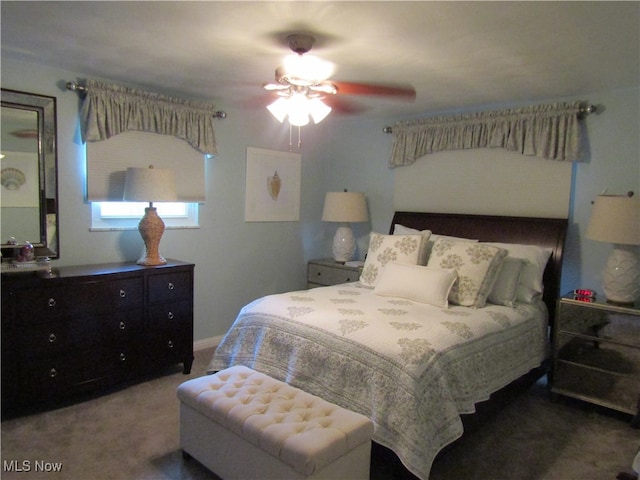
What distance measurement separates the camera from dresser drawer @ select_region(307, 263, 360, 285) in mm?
4363

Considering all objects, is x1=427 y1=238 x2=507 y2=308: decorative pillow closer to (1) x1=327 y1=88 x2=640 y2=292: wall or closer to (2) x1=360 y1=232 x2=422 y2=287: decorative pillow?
(2) x1=360 y1=232 x2=422 y2=287: decorative pillow

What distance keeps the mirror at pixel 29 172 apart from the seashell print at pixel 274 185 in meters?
1.94

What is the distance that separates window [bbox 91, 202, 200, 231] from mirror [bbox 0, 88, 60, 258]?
0.33m

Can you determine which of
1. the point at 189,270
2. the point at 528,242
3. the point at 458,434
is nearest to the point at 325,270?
the point at 189,270

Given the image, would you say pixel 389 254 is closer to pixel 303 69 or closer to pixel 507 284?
pixel 507 284

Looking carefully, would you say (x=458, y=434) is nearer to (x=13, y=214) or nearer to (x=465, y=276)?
(x=465, y=276)

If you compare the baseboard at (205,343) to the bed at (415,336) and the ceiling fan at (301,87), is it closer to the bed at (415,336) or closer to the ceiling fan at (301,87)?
the bed at (415,336)

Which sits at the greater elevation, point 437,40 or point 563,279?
point 437,40

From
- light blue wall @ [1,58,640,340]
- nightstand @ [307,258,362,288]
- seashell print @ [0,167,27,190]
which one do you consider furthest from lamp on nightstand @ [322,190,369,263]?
seashell print @ [0,167,27,190]

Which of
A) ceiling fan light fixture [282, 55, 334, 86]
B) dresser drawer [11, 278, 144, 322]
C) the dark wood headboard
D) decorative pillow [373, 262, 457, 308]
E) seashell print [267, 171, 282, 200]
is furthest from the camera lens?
seashell print [267, 171, 282, 200]

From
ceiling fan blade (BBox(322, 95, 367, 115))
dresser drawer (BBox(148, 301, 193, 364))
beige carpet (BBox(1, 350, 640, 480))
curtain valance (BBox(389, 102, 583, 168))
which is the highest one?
ceiling fan blade (BBox(322, 95, 367, 115))

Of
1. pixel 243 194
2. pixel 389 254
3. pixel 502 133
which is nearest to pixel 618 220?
pixel 502 133

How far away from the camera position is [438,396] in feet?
6.86

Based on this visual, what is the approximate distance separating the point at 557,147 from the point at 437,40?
173 cm
